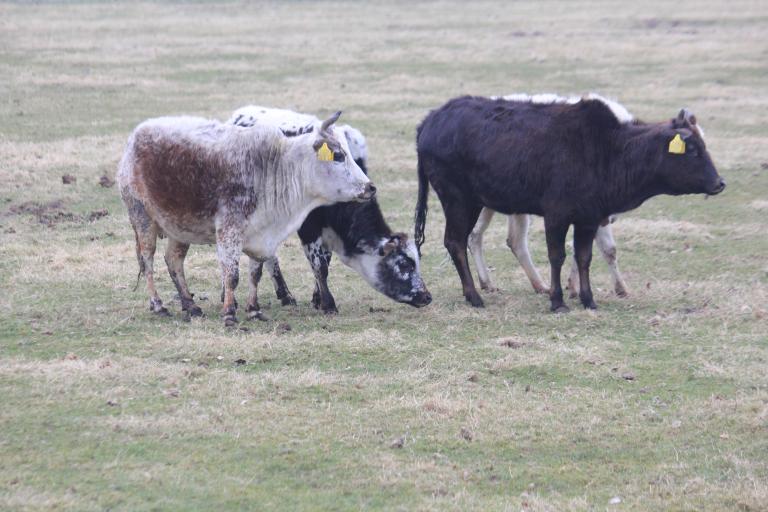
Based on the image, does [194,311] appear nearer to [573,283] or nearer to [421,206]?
Answer: [421,206]

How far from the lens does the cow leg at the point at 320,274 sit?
1048cm

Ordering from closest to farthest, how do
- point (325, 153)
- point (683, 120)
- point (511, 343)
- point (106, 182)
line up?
point (511, 343)
point (325, 153)
point (683, 120)
point (106, 182)

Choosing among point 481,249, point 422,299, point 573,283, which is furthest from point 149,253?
point 573,283

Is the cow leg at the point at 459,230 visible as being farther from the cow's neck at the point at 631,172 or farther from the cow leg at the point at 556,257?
the cow's neck at the point at 631,172

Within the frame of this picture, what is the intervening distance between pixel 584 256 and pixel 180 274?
382 centimetres

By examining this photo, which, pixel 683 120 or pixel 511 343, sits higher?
pixel 683 120

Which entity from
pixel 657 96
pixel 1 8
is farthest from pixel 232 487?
pixel 1 8

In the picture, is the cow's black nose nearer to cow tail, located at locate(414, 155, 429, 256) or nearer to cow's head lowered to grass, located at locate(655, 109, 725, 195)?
cow tail, located at locate(414, 155, 429, 256)

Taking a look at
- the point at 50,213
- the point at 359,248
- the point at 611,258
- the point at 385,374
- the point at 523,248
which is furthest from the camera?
the point at 50,213

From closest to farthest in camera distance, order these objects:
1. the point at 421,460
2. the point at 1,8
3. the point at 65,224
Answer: the point at 421,460 → the point at 65,224 → the point at 1,8

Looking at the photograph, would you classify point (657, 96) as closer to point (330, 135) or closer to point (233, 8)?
point (330, 135)

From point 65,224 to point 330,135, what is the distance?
17.3ft

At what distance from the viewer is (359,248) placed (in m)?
10.7

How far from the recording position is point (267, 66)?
92.6ft
